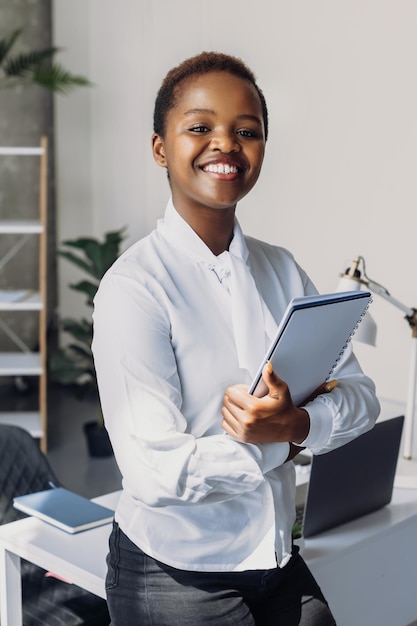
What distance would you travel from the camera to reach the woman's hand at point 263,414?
1.32 m

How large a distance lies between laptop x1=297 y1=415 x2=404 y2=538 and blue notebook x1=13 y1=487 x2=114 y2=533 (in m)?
0.47

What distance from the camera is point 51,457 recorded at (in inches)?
193

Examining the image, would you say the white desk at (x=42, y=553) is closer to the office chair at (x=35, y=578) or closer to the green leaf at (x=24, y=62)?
the office chair at (x=35, y=578)

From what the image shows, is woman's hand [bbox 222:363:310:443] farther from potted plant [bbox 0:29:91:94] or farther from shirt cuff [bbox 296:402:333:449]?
potted plant [bbox 0:29:91:94]

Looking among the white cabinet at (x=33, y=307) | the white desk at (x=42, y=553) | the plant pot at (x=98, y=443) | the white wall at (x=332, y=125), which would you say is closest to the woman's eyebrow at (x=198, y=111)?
the white desk at (x=42, y=553)

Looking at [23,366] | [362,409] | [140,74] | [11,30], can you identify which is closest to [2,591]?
[362,409]

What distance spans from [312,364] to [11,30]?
568 centimetres

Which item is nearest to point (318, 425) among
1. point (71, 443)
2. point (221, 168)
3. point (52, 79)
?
point (221, 168)

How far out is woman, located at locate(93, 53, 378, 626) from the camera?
131 centimetres

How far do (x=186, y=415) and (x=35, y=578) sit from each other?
1.20m

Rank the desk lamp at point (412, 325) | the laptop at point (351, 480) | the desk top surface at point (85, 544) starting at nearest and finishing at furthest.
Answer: the desk top surface at point (85, 544)
the laptop at point (351, 480)
the desk lamp at point (412, 325)

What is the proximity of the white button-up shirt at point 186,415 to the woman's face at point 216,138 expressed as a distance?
10 cm

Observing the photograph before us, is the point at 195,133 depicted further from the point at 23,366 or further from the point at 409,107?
the point at 23,366

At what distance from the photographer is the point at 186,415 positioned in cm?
138
